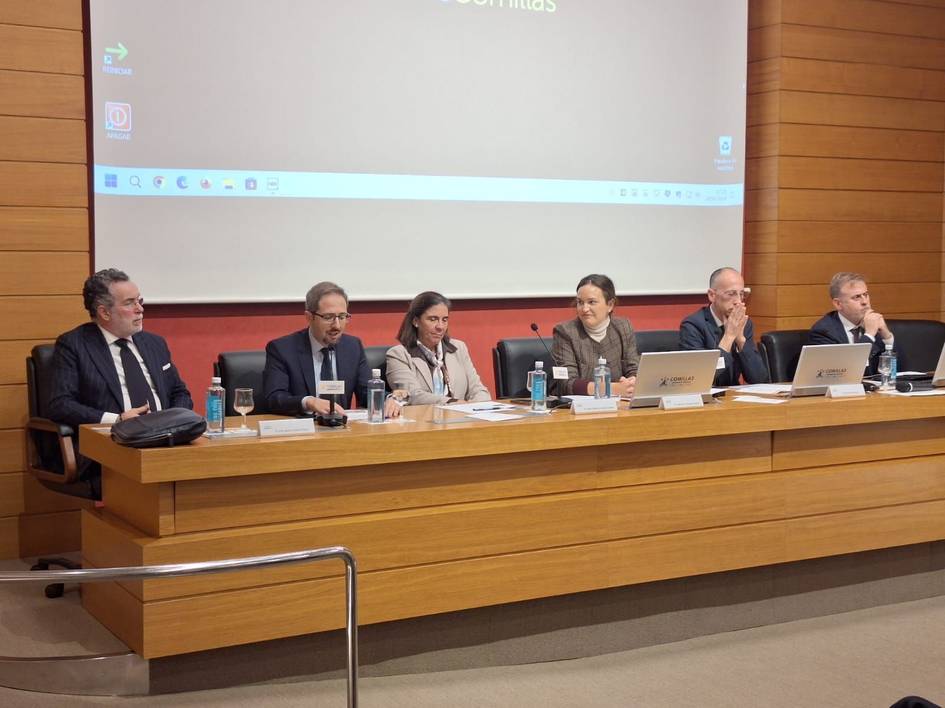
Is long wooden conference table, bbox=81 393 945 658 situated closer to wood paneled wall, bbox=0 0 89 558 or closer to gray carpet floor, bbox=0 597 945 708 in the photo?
gray carpet floor, bbox=0 597 945 708

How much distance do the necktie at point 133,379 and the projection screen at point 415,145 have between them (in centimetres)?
76

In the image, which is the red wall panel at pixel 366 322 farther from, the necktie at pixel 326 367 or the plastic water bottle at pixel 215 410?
the plastic water bottle at pixel 215 410

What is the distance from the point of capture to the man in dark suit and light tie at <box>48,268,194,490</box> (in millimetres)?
4008

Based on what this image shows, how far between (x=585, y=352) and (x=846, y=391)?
105cm

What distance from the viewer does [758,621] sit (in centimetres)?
392

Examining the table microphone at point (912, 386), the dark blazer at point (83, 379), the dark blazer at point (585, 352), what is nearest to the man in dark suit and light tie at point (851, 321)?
the table microphone at point (912, 386)

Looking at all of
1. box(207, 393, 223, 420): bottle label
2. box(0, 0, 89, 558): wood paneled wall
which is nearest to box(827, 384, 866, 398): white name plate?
box(207, 393, 223, 420): bottle label

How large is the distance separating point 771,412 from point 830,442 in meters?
0.34

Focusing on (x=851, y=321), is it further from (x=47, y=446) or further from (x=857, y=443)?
(x=47, y=446)

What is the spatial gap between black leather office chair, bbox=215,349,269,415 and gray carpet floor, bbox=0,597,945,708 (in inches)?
55.3

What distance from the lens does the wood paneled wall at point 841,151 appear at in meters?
6.37

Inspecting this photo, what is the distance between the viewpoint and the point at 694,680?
3385 mm

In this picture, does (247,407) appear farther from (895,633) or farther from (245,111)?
(895,633)

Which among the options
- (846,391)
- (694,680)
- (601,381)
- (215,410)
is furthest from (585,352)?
(215,410)
